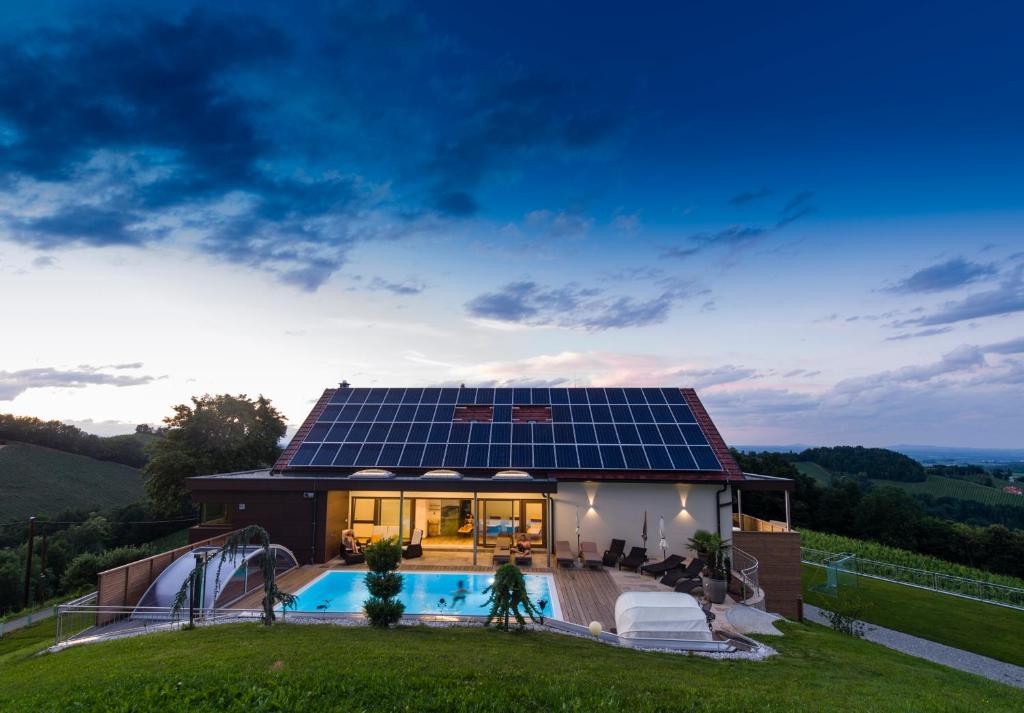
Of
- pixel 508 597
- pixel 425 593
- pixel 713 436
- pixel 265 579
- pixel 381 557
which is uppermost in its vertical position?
pixel 713 436

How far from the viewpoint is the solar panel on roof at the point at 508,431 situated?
61.5 ft

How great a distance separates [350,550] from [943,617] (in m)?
24.8

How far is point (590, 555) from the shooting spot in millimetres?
16672

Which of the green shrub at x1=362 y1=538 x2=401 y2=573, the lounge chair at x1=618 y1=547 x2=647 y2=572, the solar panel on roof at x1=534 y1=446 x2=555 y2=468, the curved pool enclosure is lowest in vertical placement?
the lounge chair at x1=618 y1=547 x2=647 y2=572

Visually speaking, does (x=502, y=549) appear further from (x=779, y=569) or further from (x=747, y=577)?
(x=779, y=569)

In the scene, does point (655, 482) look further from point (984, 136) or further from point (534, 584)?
point (984, 136)

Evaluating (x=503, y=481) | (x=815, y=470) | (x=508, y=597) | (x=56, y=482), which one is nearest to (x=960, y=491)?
(x=815, y=470)

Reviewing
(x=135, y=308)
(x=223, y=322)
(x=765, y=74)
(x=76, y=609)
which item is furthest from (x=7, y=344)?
(x=765, y=74)

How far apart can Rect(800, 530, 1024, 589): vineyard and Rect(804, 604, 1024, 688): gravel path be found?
10.5 meters

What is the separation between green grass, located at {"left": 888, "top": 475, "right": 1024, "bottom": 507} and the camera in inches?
2808

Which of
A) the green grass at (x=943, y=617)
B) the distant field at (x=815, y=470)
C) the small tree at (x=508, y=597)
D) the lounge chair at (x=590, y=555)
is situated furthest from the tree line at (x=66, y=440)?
the distant field at (x=815, y=470)

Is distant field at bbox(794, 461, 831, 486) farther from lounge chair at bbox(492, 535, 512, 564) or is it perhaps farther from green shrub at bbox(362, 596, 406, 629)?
green shrub at bbox(362, 596, 406, 629)

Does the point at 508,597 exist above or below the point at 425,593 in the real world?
above

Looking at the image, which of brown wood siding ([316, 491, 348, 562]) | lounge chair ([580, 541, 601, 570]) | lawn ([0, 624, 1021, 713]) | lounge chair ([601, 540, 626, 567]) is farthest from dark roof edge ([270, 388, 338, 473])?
lounge chair ([601, 540, 626, 567])
